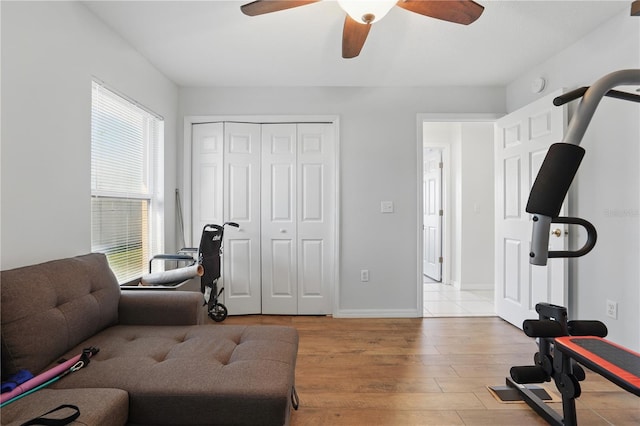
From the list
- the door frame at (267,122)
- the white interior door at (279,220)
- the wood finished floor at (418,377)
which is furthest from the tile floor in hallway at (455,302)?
the white interior door at (279,220)

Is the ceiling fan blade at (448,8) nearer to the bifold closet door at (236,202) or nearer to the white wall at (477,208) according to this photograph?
the bifold closet door at (236,202)

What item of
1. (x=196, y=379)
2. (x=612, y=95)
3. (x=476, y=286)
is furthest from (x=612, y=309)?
(x=196, y=379)

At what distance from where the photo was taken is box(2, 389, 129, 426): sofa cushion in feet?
3.33

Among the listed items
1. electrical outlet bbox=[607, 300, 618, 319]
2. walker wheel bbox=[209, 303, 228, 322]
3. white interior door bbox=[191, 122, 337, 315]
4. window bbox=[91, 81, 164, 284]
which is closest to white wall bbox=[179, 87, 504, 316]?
white interior door bbox=[191, 122, 337, 315]

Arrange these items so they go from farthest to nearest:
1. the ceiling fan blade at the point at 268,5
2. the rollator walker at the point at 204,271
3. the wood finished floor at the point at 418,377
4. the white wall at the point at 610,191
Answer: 1. the rollator walker at the point at 204,271
2. the white wall at the point at 610,191
3. the wood finished floor at the point at 418,377
4. the ceiling fan blade at the point at 268,5

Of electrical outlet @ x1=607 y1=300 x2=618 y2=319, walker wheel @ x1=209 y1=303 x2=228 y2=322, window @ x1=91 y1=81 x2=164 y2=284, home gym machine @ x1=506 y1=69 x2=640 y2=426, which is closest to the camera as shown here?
home gym machine @ x1=506 y1=69 x2=640 y2=426

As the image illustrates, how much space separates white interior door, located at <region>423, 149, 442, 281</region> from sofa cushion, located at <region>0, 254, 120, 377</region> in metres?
4.64

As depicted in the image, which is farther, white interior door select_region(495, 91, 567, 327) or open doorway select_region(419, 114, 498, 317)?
open doorway select_region(419, 114, 498, 317)

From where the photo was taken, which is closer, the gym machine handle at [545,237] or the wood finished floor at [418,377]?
the gym machine handle at [545,237]

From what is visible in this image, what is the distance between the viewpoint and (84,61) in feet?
6.75

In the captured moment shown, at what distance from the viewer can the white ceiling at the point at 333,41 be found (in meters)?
2.12

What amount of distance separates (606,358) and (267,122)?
3.15m

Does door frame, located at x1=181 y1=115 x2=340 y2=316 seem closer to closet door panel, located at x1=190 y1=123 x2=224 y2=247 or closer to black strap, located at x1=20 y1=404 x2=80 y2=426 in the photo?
closet door panel, located at x1=190 y1=123 x2=224 y2=247

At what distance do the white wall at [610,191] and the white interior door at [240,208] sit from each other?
2.85 m
